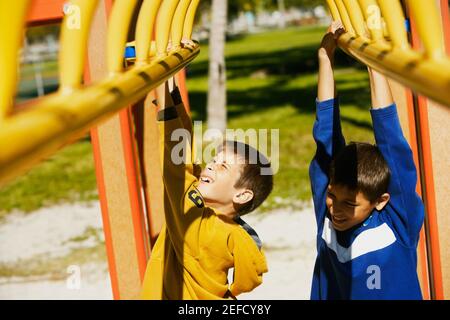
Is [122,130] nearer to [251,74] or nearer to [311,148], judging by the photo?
[311,148]

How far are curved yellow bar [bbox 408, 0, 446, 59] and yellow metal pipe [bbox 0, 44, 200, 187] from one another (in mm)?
521

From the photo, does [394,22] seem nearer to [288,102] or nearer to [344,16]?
[344,16]

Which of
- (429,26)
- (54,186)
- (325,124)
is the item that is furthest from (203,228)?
(54,186)

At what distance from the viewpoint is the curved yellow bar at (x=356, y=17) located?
1.79 m

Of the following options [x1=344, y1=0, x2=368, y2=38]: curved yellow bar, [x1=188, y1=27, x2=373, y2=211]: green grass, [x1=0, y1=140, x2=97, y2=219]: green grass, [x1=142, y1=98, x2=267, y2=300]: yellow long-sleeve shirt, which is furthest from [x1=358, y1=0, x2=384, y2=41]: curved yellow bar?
[x1=0, y1=140, x2=97, y2=219]: green grass

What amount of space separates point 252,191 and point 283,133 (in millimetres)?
8525

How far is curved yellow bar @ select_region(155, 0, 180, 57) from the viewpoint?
75.0 inches

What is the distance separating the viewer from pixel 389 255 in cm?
221

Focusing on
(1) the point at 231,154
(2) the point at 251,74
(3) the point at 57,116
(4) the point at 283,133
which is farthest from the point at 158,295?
(2) the point at 251,74

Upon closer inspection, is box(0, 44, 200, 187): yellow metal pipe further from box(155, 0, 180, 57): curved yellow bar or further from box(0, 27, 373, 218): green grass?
box(0, 27, 373, 218): green grass

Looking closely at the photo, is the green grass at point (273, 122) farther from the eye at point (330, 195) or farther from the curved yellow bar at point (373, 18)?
the curved yellow bar at point (373, 18)

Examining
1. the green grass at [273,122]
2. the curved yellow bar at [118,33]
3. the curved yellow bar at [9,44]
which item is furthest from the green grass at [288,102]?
the curved yellow bar at [9,44]

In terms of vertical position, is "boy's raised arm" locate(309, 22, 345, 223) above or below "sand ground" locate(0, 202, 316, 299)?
above

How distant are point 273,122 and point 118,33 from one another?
35.7 feet
